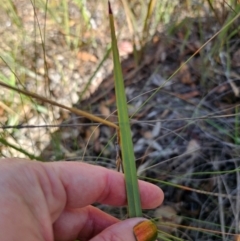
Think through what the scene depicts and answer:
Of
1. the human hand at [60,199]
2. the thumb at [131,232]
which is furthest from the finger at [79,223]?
the thumb at [131,232]

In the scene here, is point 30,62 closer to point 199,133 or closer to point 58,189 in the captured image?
point 199,133

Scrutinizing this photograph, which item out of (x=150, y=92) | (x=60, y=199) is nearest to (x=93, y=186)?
(x=60, y=199)

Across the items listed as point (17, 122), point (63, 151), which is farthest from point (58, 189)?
point (17, 122)

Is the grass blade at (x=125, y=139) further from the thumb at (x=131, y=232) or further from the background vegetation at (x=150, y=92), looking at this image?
the background vegetation at (x=150, y=92)

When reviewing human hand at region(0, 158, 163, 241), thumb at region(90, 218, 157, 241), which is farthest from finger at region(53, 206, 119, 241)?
thumb at region(90, 218, 157, 241)

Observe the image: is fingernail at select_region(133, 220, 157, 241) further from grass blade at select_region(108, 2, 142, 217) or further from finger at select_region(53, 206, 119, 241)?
finger at select_region(53, 206, 119, 241)

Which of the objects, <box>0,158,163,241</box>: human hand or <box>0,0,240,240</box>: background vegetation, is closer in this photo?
<box>0,158,163,241</box>: human hand
